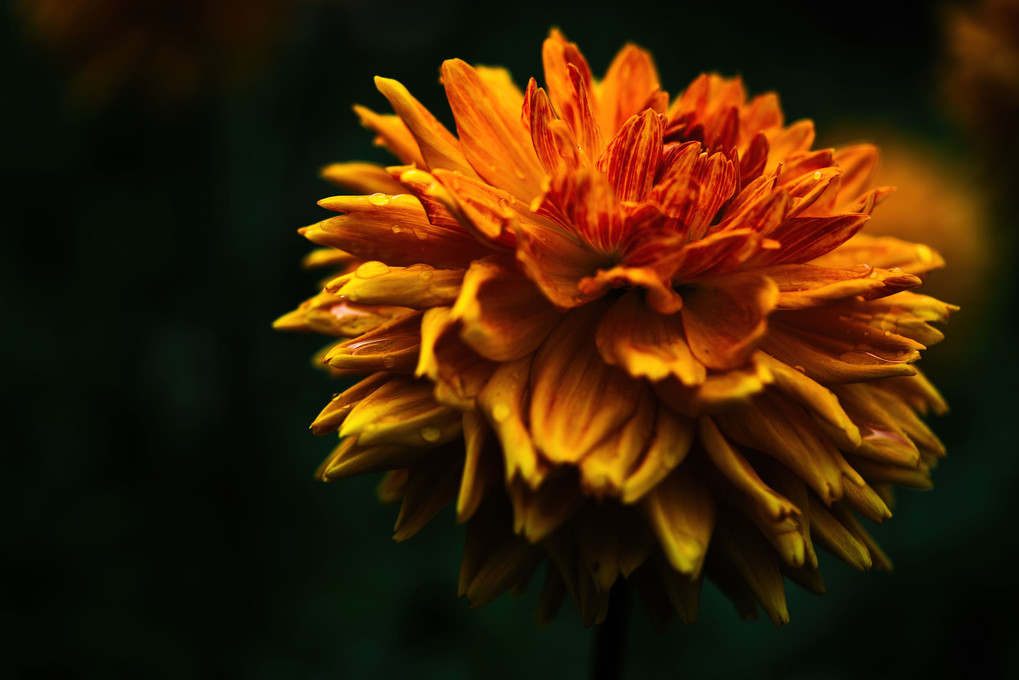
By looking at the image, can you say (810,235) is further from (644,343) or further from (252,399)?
(252,399)

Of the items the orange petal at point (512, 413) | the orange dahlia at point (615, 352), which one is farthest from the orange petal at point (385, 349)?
the orange petal at point (512, 413)

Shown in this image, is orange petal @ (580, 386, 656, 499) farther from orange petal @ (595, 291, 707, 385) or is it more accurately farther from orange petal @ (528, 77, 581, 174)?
orange petal @ (528, 77, 581, 174)

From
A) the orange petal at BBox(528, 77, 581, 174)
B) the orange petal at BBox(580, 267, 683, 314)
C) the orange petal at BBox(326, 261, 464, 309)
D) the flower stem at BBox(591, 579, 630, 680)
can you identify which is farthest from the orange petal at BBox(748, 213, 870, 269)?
the flower stem at BBox(591, 579, 630, 680)

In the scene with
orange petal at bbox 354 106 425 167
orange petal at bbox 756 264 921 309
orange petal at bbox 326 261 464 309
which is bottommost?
orange petal at bbox 756 264 921 309

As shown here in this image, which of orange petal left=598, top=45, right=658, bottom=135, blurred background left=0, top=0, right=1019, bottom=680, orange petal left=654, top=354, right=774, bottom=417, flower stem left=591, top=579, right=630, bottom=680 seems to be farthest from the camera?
blurred background left=0, top=0, right=1019, bottom=680

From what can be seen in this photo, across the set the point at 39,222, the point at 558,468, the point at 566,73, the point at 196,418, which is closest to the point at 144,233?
the point at 39,222

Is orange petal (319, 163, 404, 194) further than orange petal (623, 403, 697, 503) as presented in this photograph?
Yes

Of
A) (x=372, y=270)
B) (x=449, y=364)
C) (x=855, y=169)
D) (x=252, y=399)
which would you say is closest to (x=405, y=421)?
(x=449, y=364)
